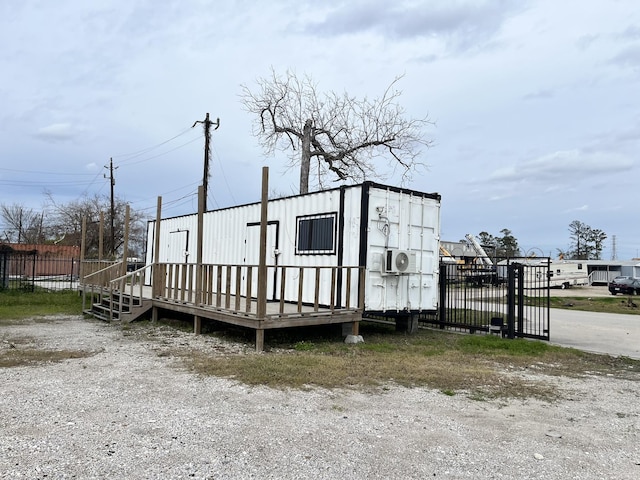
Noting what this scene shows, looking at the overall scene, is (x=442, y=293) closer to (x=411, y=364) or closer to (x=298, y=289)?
(x=298, y=289)

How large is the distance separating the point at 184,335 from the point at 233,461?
6.48 m

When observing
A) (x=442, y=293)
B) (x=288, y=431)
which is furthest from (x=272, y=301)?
(x=288, y=431)

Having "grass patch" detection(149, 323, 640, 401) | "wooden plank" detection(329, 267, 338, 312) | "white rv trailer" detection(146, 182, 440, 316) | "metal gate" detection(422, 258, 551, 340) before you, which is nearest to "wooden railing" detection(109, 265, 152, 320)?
"white rv trailer" detection(146, 182, 440, 316)

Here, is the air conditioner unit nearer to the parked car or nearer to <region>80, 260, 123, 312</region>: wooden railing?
<region>80, 260, 123, 312</region>: wooden railing

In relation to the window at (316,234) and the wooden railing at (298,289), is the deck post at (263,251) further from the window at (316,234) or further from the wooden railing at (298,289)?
the window at (316,234)

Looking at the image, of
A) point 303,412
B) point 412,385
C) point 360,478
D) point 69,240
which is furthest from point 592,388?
point 69,240

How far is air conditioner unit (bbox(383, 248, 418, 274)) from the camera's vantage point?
9.19 meters

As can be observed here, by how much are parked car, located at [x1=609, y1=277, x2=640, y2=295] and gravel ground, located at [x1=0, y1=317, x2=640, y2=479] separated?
96.3 ft

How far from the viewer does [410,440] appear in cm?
408

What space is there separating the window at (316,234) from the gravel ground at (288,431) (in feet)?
12.8

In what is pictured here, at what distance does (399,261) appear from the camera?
365 inches

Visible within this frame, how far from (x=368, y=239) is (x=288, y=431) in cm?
515

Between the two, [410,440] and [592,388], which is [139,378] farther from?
[592,388]

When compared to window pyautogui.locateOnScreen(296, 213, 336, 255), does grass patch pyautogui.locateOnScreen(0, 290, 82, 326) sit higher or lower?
lower
